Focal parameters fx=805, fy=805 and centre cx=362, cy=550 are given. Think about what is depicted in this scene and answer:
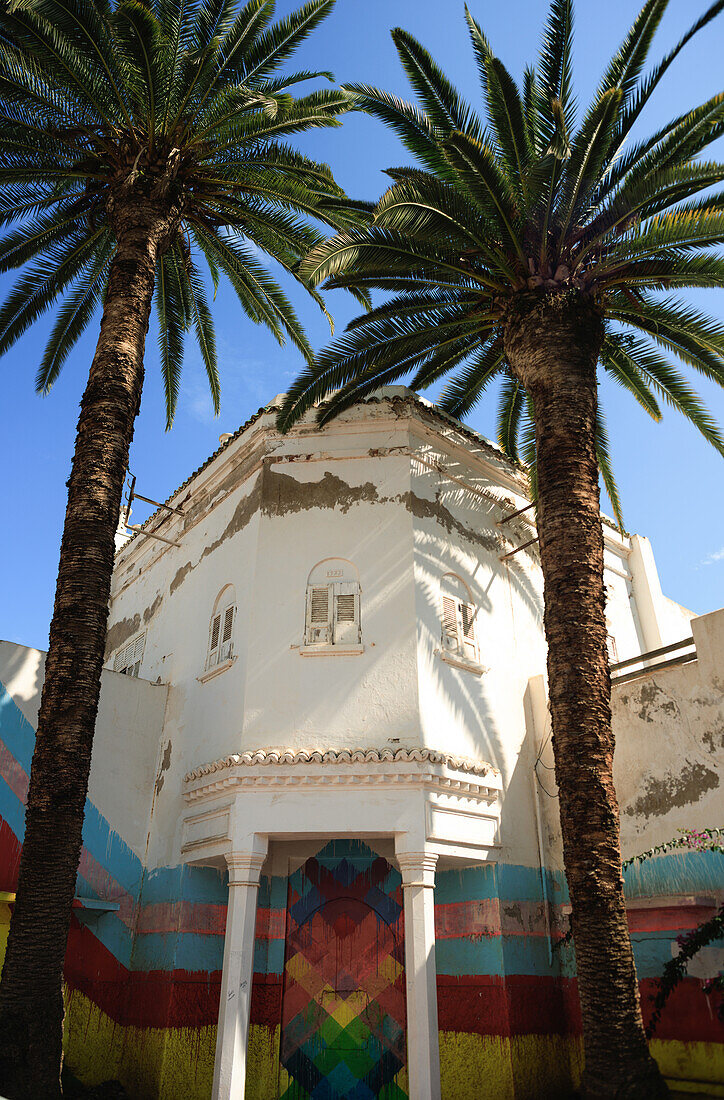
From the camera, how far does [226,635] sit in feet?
41.3

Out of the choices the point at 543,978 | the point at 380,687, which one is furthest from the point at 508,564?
the point at 543,978

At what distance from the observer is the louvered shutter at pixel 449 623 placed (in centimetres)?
1193

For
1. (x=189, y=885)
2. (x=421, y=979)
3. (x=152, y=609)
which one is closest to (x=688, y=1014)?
(x=421, y=979)

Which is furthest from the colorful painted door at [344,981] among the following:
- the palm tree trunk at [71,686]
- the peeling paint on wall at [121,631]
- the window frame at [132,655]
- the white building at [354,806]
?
the peeling paint on wall at [121,631]

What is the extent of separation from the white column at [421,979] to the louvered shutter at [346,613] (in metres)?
3.07

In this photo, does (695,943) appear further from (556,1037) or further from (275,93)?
(275,93)

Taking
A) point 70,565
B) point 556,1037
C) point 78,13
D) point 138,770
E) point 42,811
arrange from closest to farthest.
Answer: point 42,811 < point 70,565 < point 78,13 < point 556,1037 < point 138,770

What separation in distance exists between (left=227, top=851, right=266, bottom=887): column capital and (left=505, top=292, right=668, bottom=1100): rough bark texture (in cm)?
415

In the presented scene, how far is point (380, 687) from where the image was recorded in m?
11.1

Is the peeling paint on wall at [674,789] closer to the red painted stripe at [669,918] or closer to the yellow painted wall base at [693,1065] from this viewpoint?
the red painted stripe at [669,918]

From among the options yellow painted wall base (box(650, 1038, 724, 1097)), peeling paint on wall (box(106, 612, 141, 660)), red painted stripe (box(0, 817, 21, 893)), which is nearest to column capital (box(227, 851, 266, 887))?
red painted stripe (box(0, 817, 21, 893))

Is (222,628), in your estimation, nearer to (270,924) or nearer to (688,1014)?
(270,924)

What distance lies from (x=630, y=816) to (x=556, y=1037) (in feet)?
9.84

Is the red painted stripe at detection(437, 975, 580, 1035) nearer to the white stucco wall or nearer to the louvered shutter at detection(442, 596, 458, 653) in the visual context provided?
the white stucco wall
